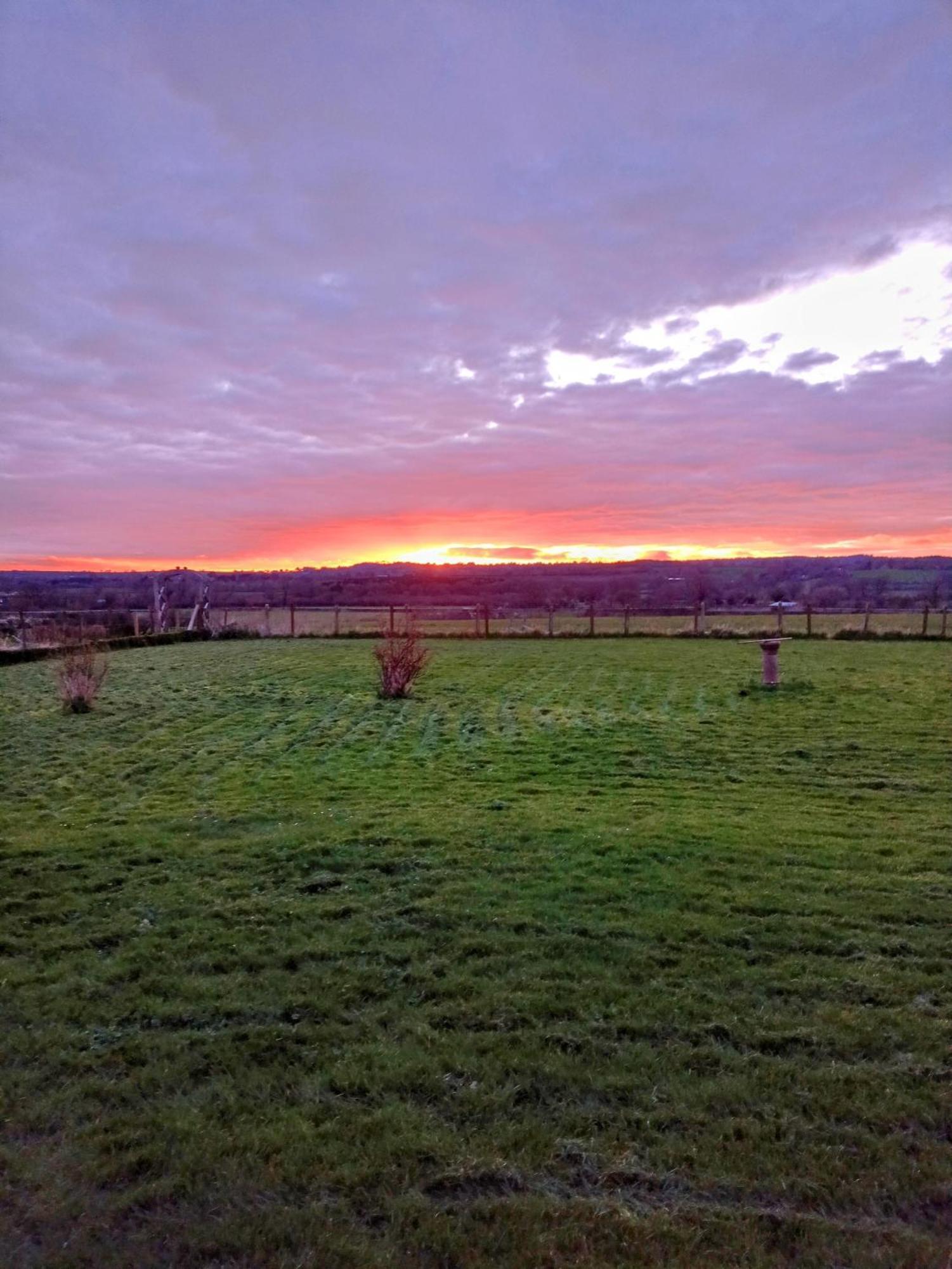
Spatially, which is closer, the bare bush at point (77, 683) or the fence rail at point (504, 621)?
the bare bush at point (77, 683)

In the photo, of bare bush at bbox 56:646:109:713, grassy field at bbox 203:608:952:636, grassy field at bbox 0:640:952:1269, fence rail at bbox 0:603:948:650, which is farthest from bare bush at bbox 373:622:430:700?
grassy field at bbox 203:608:952:636

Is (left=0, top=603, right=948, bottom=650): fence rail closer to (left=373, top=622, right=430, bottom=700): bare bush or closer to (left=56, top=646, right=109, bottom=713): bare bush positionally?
(left=373, top=622, right=430, bottom=700): bare bush

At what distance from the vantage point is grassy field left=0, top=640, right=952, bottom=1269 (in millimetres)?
2268

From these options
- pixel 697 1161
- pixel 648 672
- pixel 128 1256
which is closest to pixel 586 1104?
pixel 697 1161

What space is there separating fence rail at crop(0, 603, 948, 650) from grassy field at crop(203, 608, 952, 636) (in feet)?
0.15

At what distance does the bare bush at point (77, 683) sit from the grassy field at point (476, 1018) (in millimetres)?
3907

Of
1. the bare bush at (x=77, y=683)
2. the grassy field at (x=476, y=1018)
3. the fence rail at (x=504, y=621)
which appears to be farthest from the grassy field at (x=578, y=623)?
the grassy field at (x=476, y=1018)

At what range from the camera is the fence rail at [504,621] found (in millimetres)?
24406

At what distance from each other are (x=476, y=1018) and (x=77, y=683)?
33.3ft

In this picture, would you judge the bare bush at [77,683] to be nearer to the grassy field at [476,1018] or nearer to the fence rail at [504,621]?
the grassy field at [476,1018]

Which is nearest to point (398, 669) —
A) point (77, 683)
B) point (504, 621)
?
point (77, 683)

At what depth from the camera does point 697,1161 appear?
2.46 metres

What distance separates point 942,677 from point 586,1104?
14.5 m

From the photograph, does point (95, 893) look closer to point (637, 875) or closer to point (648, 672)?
point (637, 875)
